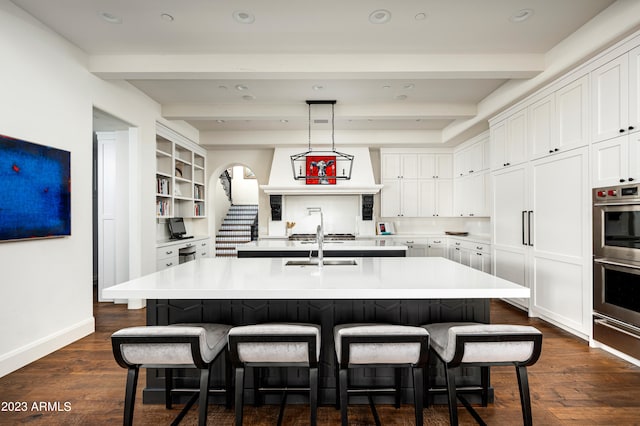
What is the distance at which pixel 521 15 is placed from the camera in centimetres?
273

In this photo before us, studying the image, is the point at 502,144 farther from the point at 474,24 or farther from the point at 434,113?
the point at 474,24

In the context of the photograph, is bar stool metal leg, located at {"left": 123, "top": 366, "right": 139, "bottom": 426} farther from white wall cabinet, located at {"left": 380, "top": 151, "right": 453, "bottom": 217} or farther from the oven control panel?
white wall cabinet, located at {"left": 380, "top": 151, "right": 453, "bottom": 217}

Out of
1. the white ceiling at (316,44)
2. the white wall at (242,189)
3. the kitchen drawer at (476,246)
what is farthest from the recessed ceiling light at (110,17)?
the white wall at (242,189)

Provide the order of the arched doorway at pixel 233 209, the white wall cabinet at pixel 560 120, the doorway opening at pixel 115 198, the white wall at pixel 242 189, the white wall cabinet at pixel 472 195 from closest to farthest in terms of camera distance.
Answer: the white wall cabinet at pixel 560 120 < the doorway opening at pixel 115 198 < the white wall cabinet at pixel 472 195 < the arched doorway at pixel 233 209 < the white wall at pixel 242 189

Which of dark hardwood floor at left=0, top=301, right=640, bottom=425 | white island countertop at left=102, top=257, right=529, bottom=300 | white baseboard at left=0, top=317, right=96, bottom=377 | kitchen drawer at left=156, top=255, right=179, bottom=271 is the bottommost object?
dark hardwood floor at left=0, top=301, right=640, bottom=425

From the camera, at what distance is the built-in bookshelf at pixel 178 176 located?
518 cm

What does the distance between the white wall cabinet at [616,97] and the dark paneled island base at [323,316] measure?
1.91m

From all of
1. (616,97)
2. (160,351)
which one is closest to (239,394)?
(160,351)

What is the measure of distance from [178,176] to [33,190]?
3115mm

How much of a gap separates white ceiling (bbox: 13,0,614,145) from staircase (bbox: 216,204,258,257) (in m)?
3.87

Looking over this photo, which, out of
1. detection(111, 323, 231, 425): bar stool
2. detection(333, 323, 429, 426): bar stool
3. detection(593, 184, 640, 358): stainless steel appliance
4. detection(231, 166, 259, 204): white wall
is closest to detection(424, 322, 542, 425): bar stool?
detection(333, 323, 429, 426): bar stool

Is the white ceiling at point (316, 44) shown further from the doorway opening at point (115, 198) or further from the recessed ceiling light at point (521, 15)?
the doorway opening at point (115, 198)

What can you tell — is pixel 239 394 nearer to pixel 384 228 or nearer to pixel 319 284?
pixel 319 284

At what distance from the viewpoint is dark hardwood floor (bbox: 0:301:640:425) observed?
6.49ft
